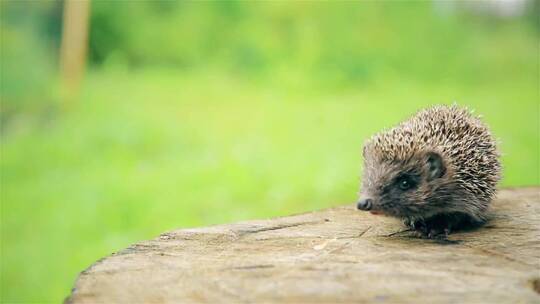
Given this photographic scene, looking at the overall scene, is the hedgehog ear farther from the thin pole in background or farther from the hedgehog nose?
the thin pole in background

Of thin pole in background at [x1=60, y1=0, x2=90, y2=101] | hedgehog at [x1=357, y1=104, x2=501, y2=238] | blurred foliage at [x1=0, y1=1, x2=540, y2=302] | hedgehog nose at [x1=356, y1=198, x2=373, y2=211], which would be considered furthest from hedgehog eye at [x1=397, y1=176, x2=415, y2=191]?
thin pole in background at [x1=60, y1=0, x2=90, y2=101]

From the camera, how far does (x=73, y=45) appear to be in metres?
7.12

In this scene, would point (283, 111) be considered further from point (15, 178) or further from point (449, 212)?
point (449, 212)

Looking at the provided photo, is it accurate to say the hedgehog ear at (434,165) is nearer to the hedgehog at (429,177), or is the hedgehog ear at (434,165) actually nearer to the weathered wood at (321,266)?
the hedgehog at (429,177)

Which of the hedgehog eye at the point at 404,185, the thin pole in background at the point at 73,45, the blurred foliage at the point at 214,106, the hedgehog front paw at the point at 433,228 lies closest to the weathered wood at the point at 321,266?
the hedgehog front paw at the point at 433,228

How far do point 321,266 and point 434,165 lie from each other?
1062mm

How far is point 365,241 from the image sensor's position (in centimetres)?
336

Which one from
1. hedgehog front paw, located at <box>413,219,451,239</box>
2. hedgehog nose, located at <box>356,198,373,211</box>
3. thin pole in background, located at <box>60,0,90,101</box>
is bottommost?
hedgehog front paw, located at <box>413,219,451,239</box>

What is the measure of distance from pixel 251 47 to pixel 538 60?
3.04 m

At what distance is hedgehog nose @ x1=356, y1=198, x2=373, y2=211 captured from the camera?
134 inches

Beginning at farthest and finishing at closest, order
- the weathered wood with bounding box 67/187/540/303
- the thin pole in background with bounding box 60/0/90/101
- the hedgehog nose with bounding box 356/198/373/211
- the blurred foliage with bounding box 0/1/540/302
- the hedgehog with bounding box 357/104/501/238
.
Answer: the thin pole in background with bounding box 60/0/90/101 → the blurred foliage with bounding box 0/1/540/302 → the hedgehog with bounding box 357/104/501/238 → the hedgehog nose with bounding box 356/198/373/211 → the weathered wood with bounding box 67/187/540/303

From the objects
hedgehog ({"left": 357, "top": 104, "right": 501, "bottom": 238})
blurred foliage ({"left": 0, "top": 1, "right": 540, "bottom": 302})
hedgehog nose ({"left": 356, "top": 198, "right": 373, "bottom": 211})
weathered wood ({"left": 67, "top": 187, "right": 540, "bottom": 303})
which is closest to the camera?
weathered wood ({"left": 67, "top": 187, "right": 540, "bottom": 303})

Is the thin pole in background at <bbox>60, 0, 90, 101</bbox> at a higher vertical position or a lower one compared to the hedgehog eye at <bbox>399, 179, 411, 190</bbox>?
higher

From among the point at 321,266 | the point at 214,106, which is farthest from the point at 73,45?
the point at 321,266
